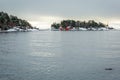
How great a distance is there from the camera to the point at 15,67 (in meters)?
51.8

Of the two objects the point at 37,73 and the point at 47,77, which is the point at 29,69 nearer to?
the point at 37,73

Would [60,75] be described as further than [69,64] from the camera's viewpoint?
No

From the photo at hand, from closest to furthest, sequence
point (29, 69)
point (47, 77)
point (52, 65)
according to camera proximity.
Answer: point (47, 77)
point (29, 69)
point (52, 65)

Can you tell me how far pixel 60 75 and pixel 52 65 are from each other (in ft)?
29.4

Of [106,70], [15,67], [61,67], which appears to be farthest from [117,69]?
[15,67]

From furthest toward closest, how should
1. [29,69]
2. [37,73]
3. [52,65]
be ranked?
[52,65] → [29,69] → [37,73]

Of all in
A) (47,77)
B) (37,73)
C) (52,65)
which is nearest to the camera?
(47,77)

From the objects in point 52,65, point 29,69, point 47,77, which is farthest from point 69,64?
point 47,77

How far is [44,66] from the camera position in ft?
172

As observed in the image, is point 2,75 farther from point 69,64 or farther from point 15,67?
point 69,64

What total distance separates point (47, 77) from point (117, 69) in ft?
38.6

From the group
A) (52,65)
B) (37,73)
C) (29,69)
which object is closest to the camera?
(37,73)

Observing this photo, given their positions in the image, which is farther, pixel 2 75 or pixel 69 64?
pixel 69 64

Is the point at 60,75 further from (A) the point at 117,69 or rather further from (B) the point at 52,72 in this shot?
(A) the point at 117,69
